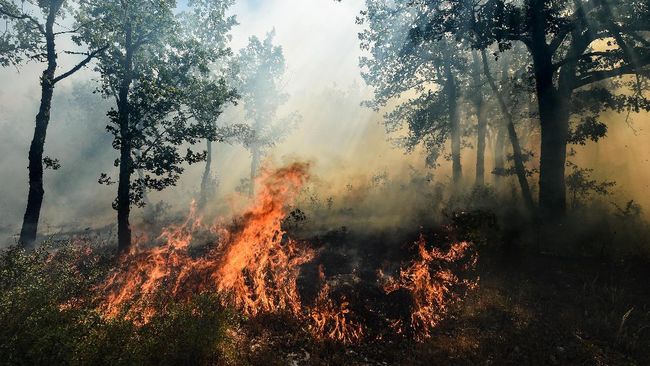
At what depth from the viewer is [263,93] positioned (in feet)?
119

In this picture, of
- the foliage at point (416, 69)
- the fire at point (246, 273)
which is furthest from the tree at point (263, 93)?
the fire at point (246, 273)

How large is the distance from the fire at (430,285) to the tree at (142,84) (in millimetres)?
9912

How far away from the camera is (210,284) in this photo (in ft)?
32.3

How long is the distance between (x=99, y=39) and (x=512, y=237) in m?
17.7

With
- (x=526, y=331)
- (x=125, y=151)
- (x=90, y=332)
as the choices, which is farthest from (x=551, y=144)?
(x=125, y=151)

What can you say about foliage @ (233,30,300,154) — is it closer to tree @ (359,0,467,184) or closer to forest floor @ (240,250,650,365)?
tree @ (359,0,467,184)

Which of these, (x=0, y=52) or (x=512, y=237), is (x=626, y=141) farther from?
(x=0, y=52)

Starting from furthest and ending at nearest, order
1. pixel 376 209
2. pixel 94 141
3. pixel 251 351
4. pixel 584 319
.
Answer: pixel 94 141, pixel 376 209, pixel 584 319, pixel 251 351

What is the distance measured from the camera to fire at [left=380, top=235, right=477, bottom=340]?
850 centimetres

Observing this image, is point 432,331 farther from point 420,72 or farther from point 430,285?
point 420,72

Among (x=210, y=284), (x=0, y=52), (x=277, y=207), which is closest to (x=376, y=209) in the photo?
(x=277, y=207)

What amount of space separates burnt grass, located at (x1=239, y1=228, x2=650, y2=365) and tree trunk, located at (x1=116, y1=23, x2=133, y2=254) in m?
9.09

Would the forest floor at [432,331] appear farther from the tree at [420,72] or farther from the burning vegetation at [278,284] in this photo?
the tree at [420,72]

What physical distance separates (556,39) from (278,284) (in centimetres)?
1309
